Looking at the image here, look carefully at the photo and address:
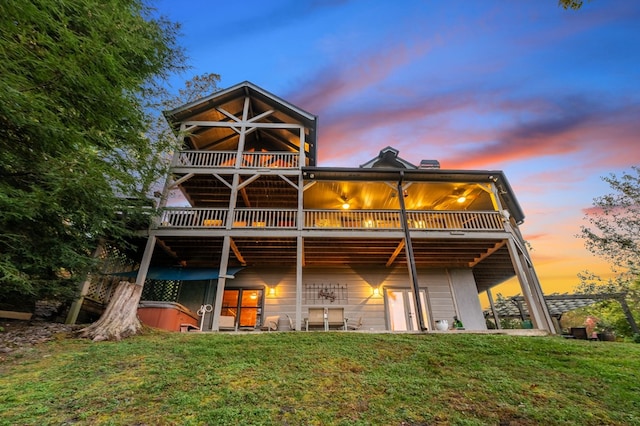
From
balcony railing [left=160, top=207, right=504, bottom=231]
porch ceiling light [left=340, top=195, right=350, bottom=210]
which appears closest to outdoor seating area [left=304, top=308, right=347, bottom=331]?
balcony railing [left=160, top=207, right=504, bottom=231]

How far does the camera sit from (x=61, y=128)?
5637mm

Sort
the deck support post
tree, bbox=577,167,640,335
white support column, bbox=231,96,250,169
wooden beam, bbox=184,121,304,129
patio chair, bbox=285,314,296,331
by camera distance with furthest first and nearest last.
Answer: tree, bbox=577,167,640,335
wooden beam, bbox=184,121,304,129
white support column, bbox=231,96,250,169
patio chair, bbox=285,314,296,331
the deck support post

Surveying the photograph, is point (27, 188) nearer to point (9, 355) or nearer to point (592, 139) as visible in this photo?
point (9, 355)

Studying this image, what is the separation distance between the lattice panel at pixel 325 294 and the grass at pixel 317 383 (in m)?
5.20

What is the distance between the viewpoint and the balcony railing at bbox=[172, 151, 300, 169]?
11329 millimetres

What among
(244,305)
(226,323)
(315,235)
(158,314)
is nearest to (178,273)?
(158,314)

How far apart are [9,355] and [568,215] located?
86.7ft

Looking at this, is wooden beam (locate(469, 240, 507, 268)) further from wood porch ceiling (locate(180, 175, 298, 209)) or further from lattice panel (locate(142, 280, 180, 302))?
lattice panel (locate(142, 280, 180, 302))

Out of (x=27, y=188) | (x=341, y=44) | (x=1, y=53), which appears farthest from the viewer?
(x=341, y=44)

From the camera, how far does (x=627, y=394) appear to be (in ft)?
12.8

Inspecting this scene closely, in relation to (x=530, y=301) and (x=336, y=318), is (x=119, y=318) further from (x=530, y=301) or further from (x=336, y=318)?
(x=530, y=301)

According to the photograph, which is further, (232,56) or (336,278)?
(232,56)

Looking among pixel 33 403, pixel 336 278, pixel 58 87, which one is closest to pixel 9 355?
pixel 33 403

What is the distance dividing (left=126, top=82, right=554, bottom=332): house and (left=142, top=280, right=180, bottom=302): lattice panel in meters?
0.04
